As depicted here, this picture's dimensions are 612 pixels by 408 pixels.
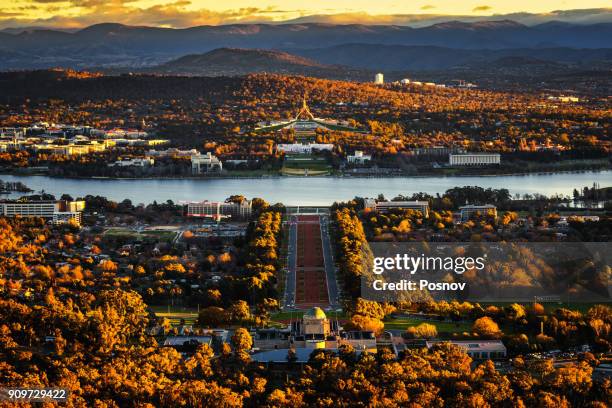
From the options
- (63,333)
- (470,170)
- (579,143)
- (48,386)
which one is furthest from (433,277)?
(579,143)

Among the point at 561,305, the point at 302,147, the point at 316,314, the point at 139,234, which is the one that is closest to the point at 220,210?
the point at 139,234

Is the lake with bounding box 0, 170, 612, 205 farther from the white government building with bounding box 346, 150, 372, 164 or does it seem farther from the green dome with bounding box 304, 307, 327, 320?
the green dome with bounding box 304, 307, 327, 320

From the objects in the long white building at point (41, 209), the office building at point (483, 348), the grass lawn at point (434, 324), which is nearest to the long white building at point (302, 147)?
the long white building at point (41, 209)

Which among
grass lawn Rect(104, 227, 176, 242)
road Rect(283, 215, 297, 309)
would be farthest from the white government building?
grass lawn Rect(104, 227, 176, 242)

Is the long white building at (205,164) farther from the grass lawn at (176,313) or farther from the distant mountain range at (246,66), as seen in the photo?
the distant mountain range at (246,66)

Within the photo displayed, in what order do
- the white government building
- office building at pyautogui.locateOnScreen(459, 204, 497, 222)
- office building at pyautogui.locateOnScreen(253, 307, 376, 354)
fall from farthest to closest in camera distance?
1. the white government building
2. office building at pyautogui.locateOnScreen(459, 204, 497, 222)
3. office building at pyautogui.locateOnScreen(253, 307, 376, 354)

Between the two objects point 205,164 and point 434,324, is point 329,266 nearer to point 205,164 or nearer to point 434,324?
point 434,324

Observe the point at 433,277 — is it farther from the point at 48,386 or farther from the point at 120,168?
the point at 120,168
